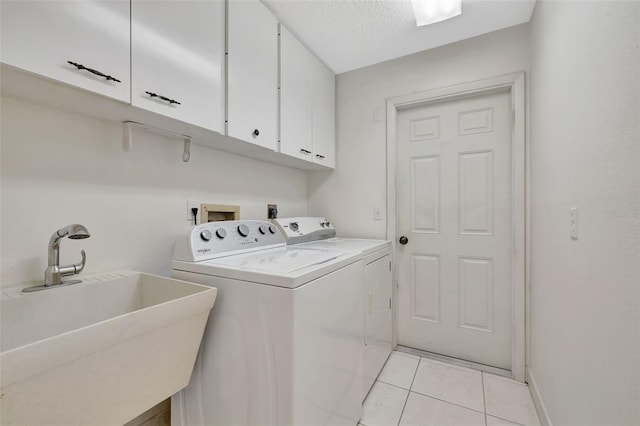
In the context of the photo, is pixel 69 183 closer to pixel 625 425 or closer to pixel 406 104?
pixel 625 425

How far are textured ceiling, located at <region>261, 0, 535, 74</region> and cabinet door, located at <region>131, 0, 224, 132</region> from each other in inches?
23.9

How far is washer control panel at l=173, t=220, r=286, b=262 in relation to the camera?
4.00 ft

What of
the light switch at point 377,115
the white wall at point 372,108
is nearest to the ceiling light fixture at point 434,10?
the white wall at point 372,108

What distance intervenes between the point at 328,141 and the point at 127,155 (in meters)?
1.54

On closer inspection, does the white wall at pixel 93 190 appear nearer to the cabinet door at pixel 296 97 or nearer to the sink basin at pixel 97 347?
the sink basin at pixel 97 347

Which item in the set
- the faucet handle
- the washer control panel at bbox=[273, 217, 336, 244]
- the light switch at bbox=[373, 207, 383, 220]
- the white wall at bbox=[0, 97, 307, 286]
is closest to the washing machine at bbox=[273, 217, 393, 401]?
the washer control panel at bbox=[273, 217, 336, 244]

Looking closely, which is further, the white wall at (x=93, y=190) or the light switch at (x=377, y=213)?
the light switch at (x=377, y=213)

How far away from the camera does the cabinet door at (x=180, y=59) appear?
1.02 metres

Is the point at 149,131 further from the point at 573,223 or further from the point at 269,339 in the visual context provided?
the point at 573,223

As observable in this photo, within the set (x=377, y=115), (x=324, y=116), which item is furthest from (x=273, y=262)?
(x=377, y=115)

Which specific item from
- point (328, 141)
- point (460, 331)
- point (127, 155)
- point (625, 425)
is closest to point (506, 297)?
point (460, 331)

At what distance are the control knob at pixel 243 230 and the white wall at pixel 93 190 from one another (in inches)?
12.0

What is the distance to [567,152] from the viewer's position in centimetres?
116

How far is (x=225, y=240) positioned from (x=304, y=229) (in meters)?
0.76
